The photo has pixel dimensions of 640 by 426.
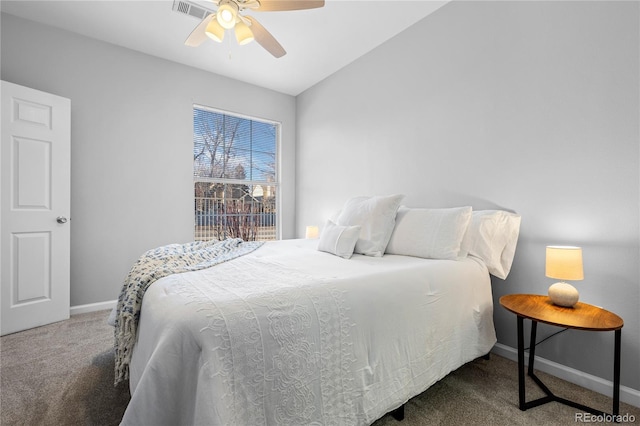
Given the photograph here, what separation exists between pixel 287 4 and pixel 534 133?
6.13 ft

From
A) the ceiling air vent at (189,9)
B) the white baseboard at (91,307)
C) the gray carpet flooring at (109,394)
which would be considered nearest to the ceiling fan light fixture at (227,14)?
the ceiling air vent at (189,9)

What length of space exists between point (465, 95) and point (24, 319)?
13.9 feet

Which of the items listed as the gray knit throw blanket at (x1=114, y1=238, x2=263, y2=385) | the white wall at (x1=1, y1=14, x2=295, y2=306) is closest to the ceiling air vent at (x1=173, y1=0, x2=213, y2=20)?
the white wall at (x1=1, y1=14, x2=295, y2=306)

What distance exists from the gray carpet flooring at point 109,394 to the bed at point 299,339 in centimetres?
17

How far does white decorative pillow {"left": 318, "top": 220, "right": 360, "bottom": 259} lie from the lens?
6.65ft

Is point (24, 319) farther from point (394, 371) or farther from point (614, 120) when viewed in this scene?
point (614, 120)

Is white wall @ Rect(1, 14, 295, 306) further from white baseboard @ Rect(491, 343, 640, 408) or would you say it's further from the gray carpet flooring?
white baseboard @ Rect(491, 343, 640, 408)

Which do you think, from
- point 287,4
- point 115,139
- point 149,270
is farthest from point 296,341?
point 115,139

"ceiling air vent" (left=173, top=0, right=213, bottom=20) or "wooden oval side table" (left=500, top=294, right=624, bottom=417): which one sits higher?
"ceiling air vent" (left=173, top=0, right=213, bottom=20)

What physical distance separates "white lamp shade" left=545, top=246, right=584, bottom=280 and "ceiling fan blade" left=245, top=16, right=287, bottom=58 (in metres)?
2.29

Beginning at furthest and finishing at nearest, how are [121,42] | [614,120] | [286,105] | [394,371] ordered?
1. [286,105]
2. [121,42]
3. [614,120]
4. [394,371]

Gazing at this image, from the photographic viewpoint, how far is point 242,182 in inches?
162

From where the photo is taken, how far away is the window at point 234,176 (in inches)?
149

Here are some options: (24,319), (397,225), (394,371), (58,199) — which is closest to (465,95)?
(397,225)
